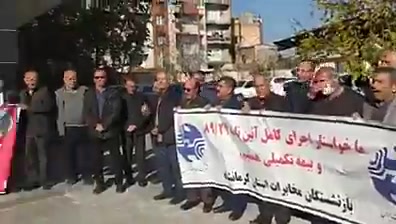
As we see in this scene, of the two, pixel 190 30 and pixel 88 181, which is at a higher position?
pixel 190 30

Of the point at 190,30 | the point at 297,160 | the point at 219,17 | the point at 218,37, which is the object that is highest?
the point at 219,17

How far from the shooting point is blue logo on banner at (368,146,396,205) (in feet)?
19.7

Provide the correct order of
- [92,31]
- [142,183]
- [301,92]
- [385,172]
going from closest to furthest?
[385,172] < [301,92] < [142,183] < [92,31]

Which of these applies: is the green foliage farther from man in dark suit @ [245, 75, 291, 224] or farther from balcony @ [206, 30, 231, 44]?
balcony @ [206, 30, 231, 44]

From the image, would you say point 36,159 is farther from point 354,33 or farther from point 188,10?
point 188,10

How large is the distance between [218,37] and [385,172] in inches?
4032

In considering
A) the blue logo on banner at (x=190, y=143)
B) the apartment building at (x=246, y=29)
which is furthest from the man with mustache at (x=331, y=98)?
the apartment building at (x=246, y=29)

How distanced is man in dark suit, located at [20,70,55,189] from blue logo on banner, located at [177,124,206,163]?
246 cm

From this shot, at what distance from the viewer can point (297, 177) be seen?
746cm

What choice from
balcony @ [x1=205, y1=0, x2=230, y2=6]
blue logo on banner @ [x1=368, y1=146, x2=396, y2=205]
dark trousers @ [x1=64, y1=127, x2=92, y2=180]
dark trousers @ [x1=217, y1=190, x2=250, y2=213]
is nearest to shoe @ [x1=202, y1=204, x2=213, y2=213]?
dark trousers @ [x1=217, y1=190, x2=250, y2=213]

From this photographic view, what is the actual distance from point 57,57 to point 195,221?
20.3 metres

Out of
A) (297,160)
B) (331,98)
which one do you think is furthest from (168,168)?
(331,98)

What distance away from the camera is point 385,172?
240 inches

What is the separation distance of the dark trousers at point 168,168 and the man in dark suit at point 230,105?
92cm
